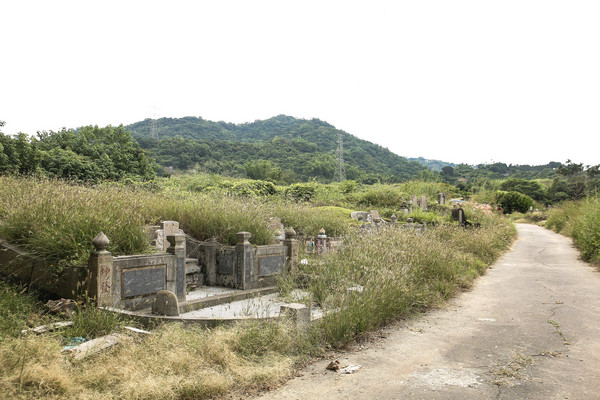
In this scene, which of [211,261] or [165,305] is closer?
[165,305]

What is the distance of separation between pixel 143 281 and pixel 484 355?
5.01m

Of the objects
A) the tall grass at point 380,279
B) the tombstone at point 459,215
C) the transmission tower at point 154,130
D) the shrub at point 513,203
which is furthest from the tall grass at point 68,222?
the transmission tower at point 154,130

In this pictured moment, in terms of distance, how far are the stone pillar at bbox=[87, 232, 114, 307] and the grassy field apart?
13.6 inches

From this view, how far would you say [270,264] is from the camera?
28.8 ft

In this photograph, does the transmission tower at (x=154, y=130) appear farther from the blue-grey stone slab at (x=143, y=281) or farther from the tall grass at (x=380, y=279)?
the blue-grey stone slab at (x=143, y=281)

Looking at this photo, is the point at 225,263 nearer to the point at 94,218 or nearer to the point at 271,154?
the point at 94,218

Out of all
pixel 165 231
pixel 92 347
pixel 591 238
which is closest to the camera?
pixel 92 347

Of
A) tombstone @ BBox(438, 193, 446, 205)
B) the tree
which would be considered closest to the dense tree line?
tombstone @ BBox(438, 193, 446, 205)

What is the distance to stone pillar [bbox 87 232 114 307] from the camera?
569 centimetres

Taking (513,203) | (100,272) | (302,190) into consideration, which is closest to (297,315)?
(100,272)

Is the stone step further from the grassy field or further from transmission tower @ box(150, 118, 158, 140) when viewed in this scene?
transmission tower @ box(150, 118, 158, 140)

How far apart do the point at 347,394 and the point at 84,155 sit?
26443mm

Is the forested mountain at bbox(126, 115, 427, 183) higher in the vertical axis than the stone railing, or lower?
higher

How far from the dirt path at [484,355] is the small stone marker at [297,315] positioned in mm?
606
